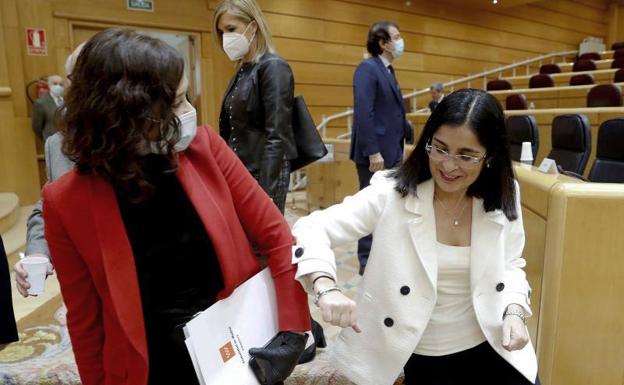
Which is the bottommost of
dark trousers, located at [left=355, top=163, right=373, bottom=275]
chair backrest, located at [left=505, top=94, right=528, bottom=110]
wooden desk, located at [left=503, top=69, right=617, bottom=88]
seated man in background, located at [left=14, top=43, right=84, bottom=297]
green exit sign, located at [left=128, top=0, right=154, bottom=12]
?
dark trousers, located at [left=355, top=163, right=373, bottom=275]

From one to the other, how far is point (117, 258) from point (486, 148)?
32.9 inches

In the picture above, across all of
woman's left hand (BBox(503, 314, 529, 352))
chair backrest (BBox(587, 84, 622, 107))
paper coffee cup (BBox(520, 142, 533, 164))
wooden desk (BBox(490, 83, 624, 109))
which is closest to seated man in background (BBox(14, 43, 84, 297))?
woman's left hand (BBox(503, 314, 529, 352))

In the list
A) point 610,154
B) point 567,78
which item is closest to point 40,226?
point 610,154

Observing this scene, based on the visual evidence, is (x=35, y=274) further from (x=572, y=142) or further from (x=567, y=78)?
(x=567, y=78)

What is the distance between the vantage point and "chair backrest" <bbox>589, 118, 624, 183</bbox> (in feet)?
7.49

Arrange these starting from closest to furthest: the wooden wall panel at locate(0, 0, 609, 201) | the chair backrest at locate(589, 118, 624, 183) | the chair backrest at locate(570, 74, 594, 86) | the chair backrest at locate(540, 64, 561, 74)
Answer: the chair backrest at locate(589, 118, 624, 183)
the wooden wall panel at locate(0, 0, 609, 201)
the chair backrest at locate(570, 74, 594, 86)
the chair backrest at locate(540, 64, 561, 74)

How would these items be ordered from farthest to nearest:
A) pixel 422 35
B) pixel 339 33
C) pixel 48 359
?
pixel 422 35 < pixel 339 33 < pixel 48 359

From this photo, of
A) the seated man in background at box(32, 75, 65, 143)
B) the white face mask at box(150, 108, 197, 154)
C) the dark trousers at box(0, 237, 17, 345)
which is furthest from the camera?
the seated man in background at box(32, 75, 65, 143)

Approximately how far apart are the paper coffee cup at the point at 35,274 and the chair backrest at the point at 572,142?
8.44 ft

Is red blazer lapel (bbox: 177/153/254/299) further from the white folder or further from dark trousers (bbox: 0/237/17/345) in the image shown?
dark trousers (bbox: 0/237/17/345)

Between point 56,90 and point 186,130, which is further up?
point 56,90

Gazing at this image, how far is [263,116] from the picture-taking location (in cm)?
162

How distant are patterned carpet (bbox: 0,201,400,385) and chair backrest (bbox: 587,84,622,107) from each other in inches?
153

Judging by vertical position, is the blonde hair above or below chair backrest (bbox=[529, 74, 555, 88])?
below
